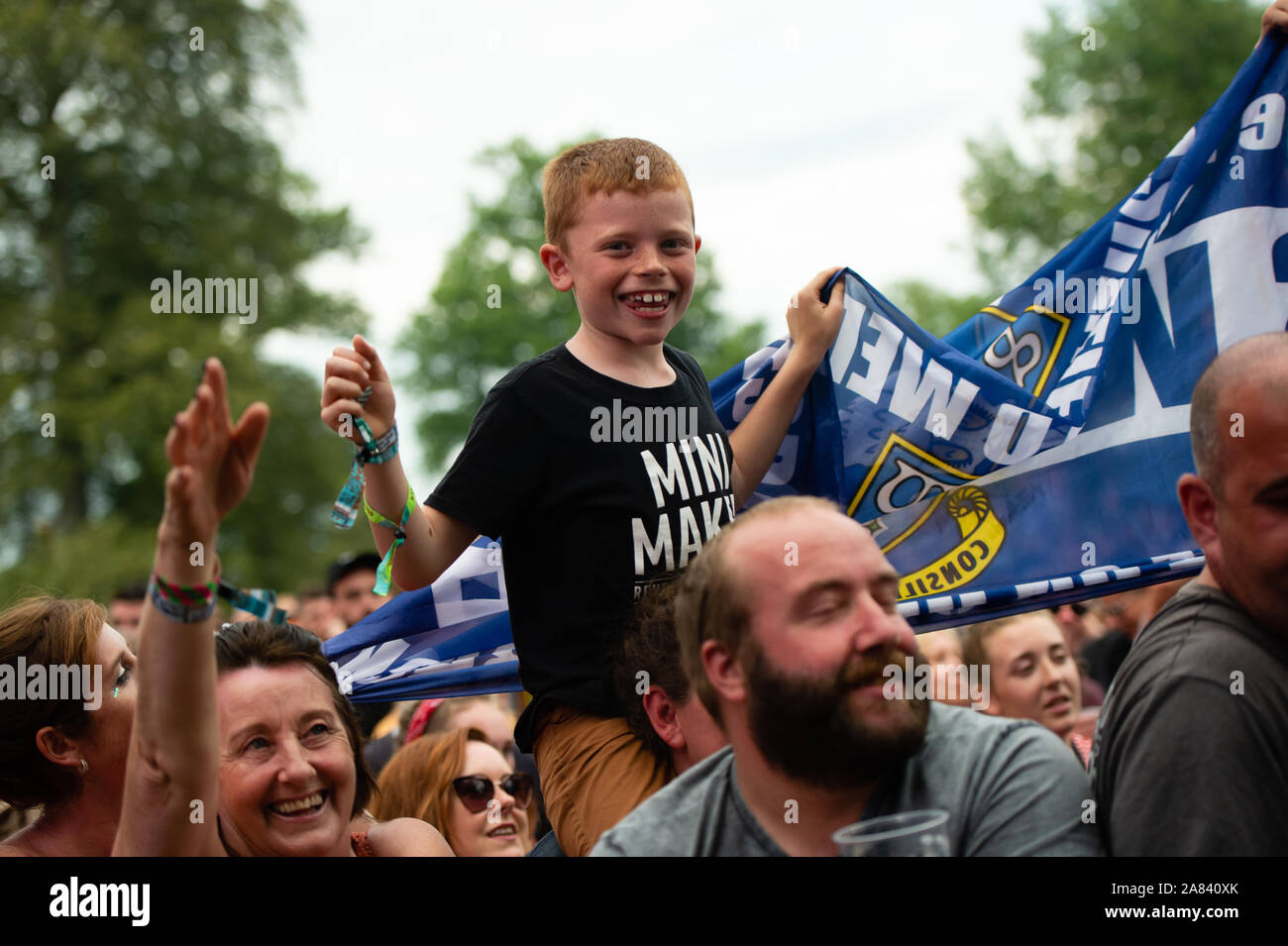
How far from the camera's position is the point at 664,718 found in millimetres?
3049

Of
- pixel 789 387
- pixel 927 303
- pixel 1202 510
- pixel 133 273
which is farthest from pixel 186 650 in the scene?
pixel 927 303

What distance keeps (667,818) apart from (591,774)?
70 centimetres

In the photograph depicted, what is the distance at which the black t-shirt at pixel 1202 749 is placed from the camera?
2107 millimetres

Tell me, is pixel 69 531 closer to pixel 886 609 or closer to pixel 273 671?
pixel 273 671

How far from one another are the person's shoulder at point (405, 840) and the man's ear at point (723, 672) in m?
1.31

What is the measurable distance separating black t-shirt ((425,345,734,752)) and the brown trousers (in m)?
0.05

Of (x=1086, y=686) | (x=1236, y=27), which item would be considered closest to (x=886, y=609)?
(x=1086, y=686)

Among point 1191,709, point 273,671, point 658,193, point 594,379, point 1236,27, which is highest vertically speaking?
point 1236,27

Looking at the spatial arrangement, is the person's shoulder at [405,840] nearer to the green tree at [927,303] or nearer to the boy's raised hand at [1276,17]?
the boy's raised hand at [1276,17]

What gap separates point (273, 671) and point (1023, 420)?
7.72 ft

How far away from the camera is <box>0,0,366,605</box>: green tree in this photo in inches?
752

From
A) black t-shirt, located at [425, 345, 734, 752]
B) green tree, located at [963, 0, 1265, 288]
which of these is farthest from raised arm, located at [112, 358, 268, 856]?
green tree, located at [963, 0, 1265, 288]

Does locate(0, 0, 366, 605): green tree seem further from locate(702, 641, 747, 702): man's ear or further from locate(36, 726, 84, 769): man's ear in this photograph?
locate(702, 641, 747, 702): man's ear
